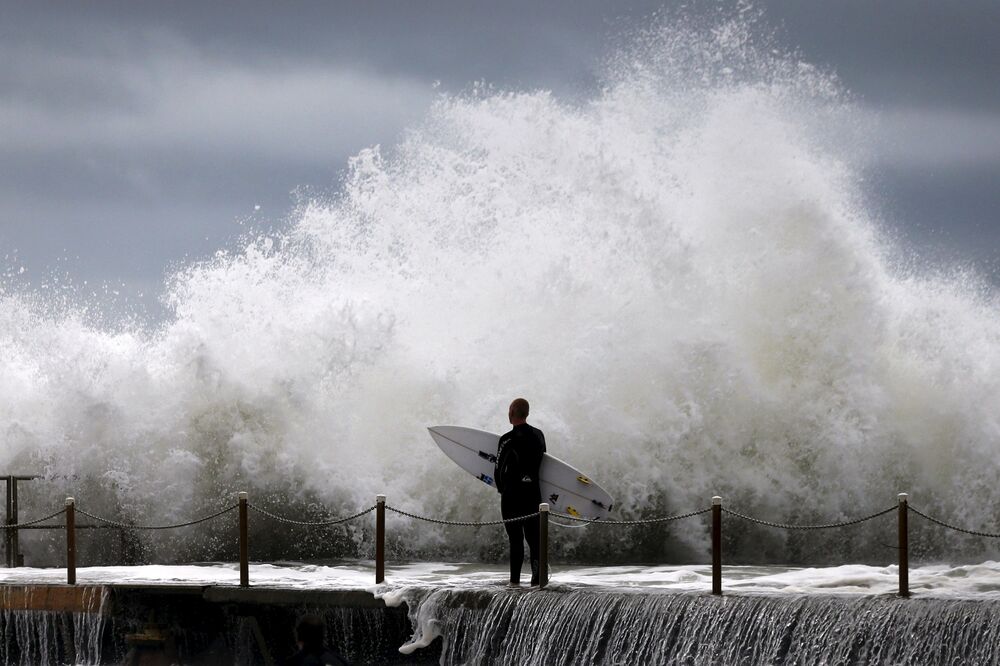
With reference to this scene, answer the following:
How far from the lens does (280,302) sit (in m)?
18.3

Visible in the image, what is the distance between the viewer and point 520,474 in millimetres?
10750

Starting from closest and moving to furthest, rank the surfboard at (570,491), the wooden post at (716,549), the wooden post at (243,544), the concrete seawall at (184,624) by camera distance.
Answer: the wooden post at (716,549) < the concrete seawall at (184,624) < the wooden post at (243,544) < the surfboard at (570,491)

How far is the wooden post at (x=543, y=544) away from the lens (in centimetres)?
1053

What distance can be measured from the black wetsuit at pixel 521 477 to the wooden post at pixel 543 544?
112 millimetres

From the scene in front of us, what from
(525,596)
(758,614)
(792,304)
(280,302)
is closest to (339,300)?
(280,302)

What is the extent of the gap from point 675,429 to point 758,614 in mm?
6368

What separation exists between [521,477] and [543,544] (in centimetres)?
53

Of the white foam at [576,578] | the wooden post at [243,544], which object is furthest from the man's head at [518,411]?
the wooden post at [243,544]

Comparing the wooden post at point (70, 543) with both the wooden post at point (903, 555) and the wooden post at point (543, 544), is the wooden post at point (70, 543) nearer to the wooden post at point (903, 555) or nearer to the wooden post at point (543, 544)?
the wooden post at point (543, 544)

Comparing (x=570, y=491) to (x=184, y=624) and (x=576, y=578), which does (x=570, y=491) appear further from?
(x=184, y=624)

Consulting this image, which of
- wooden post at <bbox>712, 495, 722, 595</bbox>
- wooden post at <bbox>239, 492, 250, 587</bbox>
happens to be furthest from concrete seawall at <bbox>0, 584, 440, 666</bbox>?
wooden post at <bbox>712, 495, 722, 595</bbox>

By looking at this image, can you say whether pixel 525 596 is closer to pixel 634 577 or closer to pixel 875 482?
pixel 634 577

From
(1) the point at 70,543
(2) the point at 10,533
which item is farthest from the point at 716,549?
(2) the point at 10,533

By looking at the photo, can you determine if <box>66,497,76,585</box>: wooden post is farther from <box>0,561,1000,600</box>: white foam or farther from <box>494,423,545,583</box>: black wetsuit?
<box>494,423,545,583</box>: black wetsuit
